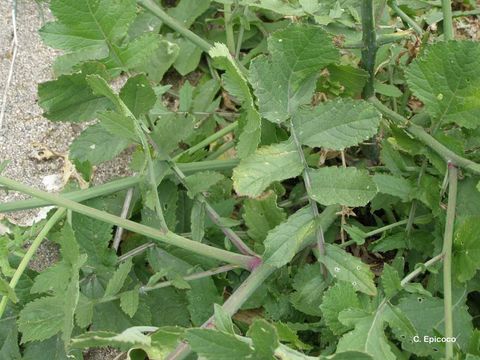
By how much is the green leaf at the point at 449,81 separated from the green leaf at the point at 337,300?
416 mm

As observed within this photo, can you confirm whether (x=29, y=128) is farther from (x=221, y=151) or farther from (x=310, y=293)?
(x=310, y=293)

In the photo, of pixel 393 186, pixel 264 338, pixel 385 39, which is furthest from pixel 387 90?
pixel 264 338

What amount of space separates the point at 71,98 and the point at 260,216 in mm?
453

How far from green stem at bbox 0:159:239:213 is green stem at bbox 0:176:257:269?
48 millimetres

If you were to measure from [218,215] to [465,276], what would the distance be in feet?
1.72

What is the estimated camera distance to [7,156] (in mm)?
1712

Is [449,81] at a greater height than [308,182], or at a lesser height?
greater

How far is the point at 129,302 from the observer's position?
4.22ft

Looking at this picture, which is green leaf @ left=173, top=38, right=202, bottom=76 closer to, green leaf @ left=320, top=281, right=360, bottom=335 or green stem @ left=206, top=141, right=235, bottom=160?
green stem @ left=206, top=141, right=235, bottom=160

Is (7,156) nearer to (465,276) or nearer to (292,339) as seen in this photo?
(292,339)

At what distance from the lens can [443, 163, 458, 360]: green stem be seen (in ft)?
3.71

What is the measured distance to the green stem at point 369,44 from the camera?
1344mm

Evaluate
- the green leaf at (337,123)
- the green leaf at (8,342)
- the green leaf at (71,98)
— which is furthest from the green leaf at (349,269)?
the green leaf at (8,342)

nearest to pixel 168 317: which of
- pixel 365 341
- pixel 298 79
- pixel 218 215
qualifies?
pixel 218 215
